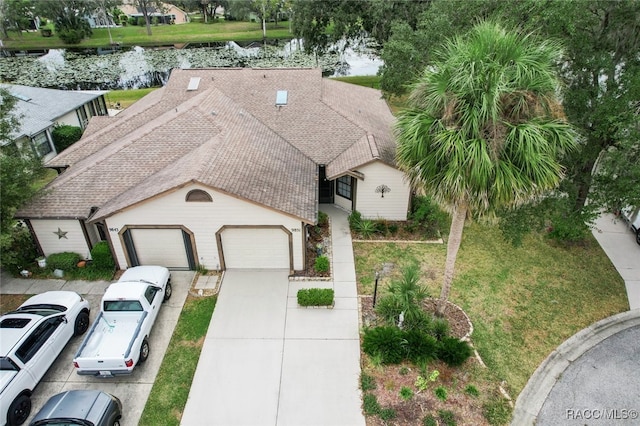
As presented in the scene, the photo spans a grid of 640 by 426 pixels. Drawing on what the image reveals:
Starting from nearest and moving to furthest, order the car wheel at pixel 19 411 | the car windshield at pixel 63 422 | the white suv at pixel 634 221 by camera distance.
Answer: the car windshield at pixel 63 422
the car wheel at pixel 19 411
the white suv at pixel 634 221

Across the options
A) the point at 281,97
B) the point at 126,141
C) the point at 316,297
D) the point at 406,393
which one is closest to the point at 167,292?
the point at 316,297

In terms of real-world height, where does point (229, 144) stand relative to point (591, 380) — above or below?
above

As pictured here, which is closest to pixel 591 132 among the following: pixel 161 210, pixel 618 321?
pixel 618 321

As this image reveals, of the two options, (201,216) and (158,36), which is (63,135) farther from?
(158,36)

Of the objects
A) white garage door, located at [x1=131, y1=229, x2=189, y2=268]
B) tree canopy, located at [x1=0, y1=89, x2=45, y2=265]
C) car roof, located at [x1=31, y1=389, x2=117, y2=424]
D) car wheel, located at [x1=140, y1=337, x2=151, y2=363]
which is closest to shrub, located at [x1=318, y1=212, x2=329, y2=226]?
white garage door, located at [x1=131, y1=229, x2=189, y2=268]

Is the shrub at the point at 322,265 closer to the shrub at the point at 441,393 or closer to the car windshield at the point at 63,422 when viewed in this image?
the shrub at the point at 441,393

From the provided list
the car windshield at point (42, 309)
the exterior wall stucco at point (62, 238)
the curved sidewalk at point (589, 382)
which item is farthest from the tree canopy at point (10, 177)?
the curved sidewalk at point (589, 382)

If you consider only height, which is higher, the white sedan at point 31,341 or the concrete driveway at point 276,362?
the white sedan at point 31,341

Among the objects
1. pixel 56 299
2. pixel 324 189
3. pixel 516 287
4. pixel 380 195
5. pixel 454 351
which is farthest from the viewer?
pixel 324 189

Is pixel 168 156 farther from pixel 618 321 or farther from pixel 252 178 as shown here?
pixel 618 321
